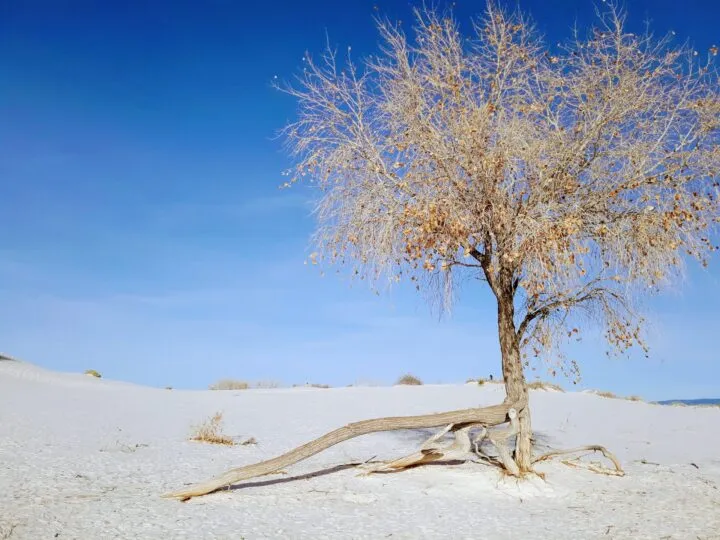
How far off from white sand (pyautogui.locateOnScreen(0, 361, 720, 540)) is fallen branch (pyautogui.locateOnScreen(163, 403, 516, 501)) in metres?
0.21

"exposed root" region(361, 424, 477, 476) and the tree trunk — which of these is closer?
"exposed root" region(361, 424, 477, 476)

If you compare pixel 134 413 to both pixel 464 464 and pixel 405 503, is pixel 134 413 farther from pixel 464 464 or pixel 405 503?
pixel 405 503

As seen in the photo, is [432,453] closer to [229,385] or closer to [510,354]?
[510,354]

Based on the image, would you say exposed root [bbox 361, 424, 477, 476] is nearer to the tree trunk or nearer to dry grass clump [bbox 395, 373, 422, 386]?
the tree trunk

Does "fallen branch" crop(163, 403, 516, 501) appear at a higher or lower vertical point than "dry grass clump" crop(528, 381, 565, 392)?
lower

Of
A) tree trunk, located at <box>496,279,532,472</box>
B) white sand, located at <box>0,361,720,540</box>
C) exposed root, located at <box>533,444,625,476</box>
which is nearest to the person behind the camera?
white sand, located at <box>0,361,720,540</box>

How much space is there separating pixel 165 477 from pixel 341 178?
17.1 ft

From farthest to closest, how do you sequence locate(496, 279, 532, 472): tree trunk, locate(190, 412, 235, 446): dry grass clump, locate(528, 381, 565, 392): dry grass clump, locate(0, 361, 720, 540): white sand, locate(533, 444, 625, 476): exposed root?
locate(528, 381, 565, 392): dry grass clump < locate(190, 412, 235, 446): dry grass clump < locate(533, 444, 625, 476): exposed root < locate(496, 279, 532, 472): tree trunk < locate(0, 361, 720, 540): white sand

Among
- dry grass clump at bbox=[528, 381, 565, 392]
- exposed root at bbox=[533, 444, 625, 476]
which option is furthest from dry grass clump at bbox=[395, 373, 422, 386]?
exposed root at bbox=[533, 444, 625, 476]

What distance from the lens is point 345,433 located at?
9438 mm

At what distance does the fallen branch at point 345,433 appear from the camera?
8407mm

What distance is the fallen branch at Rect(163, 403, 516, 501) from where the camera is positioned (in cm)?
841

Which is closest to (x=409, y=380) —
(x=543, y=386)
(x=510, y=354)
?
(x=543, y=386)

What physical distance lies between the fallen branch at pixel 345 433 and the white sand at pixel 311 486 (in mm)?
213
